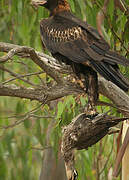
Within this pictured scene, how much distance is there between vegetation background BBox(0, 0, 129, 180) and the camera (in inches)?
137

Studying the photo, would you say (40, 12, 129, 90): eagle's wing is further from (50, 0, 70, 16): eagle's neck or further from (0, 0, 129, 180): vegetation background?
(0, 0, 129, 180): vegetation background

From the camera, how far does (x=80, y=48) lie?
2.81 meters

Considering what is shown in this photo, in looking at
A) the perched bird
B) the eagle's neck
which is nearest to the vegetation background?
the eagle's neck

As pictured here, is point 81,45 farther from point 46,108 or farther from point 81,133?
point 46,108

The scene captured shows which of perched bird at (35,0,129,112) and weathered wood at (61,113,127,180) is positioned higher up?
perched bird at (35,0,129,112)

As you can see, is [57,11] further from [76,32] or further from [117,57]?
[117,57]

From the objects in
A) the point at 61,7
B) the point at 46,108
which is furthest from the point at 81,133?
the point at 46,108

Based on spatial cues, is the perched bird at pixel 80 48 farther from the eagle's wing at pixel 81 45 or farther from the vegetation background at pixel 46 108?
the vegetation background at pixel 46 108

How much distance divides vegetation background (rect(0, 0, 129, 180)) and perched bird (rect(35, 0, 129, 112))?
0.25 metres

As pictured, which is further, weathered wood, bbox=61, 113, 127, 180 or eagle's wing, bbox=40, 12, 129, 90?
weathered wood, bbox=61, 113, 127, 180

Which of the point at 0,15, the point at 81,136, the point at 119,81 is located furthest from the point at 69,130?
the point at 0,15

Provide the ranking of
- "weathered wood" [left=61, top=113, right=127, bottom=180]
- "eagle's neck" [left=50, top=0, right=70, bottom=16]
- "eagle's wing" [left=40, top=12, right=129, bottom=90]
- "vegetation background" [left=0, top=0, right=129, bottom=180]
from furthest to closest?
"vegetation background" [left=0, top=0, right=129, bottom=180], "eagle's neck" [left=50, top=0, right=70, bottom=16], "weathered wood" [left=61, top=113, right=127, bottom=180], "eagle's wing" [left=40, top=12, right=129, bottom=90]

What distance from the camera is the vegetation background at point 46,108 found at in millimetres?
3469

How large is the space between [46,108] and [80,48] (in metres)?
1.03
